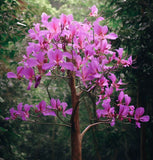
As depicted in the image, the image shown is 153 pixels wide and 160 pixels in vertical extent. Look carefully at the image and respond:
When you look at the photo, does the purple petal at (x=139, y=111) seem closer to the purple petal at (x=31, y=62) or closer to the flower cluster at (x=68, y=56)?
the flower cluster at (x=68, y=56)

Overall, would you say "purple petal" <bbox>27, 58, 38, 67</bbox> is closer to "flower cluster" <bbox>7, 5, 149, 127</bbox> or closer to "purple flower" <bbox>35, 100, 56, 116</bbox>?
"flower cluster" <bbox>7, 5, 149, 127</bbox>

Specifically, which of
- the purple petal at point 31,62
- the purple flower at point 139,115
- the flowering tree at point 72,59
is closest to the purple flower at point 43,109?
the flowering tree at point 72,59

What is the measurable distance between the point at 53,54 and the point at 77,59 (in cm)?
11

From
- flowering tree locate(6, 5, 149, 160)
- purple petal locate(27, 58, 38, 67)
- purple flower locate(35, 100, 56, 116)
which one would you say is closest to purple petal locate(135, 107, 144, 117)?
flowering tree locate(6, 5, 149, 160)

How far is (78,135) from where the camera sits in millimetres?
957

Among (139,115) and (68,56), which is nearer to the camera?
(68,56)

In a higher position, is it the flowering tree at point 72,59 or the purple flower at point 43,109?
the flowering tree at point 72,59

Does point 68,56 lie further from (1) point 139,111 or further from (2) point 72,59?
(1) point 139,111

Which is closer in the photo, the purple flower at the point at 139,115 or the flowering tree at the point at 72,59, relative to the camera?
the flowering tree at the point at 72,59

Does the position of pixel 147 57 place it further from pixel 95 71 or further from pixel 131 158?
pixel 131 158

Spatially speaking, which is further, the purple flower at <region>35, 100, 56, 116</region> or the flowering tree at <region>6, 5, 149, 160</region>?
the purple flower at <region>35, 100, 56, 116</region>

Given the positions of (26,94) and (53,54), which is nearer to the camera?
(53,54)

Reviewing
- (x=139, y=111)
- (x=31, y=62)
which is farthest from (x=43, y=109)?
(x=139, y=111)

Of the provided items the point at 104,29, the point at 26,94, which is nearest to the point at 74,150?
the point at 104,29
